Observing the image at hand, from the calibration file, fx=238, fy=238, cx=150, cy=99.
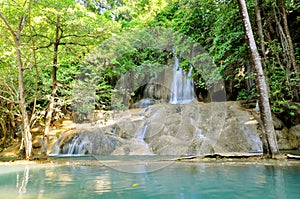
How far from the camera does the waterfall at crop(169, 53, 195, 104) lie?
1164 cm

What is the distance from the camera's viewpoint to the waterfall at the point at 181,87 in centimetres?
1164

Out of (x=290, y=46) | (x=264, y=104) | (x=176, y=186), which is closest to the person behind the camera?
(x=176, y=186)

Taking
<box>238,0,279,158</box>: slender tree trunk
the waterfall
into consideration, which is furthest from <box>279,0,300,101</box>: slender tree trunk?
the waterfall

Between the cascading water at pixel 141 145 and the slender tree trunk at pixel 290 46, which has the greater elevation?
the slender tree trunk at pixel 290 46

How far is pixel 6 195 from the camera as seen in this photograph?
2.34 meters

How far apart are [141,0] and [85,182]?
1266cm

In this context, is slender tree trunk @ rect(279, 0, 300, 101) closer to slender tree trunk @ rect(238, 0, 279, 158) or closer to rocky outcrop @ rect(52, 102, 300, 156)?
rocky outcrop @ rect(52, 102, 300, 156)

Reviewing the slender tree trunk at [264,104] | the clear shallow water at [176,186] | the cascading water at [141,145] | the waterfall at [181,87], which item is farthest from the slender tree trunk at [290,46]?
the waterfall at [181,87]

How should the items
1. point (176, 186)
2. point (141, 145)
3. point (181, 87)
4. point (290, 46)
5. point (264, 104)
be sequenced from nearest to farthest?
point (176, 186), point (264, 104), point (290, 46), point (141, 145), point (181, 87)

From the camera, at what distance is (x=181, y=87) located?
1190cm

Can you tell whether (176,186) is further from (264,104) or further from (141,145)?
(141,145)

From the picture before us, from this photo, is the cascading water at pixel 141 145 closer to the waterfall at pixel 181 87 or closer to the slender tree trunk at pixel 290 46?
the waterfall at pixel 181 87

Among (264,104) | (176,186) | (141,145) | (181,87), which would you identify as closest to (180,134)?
(141,145)

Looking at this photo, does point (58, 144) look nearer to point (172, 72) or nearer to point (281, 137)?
point (172, 72)
